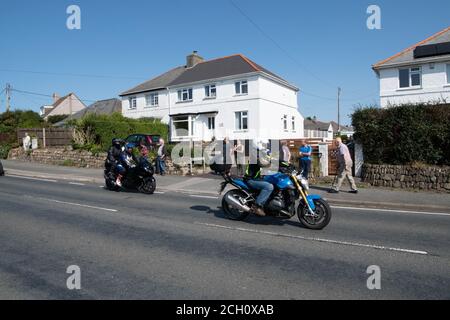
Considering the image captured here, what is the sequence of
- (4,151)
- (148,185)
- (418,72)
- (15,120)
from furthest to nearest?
1. (15,120)
2. (4,151)
3. (418,72)
4. (148,185)

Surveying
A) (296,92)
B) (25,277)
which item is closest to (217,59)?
(296,92)

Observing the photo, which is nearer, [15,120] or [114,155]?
[114,155]

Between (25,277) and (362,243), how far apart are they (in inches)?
209

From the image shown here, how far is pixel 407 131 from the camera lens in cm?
1355

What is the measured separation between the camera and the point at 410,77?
28281 millimetres

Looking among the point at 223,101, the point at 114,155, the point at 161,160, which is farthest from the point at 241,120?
the point at 114,155

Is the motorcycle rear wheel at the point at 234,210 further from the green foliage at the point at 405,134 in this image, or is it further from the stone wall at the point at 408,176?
the green foliage at the point at 405,134

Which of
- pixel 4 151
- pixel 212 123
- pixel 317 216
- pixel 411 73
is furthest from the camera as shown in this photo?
pixel 212 123

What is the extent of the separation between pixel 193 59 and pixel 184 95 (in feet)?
19.5

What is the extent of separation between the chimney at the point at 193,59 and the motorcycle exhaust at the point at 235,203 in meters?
35.0

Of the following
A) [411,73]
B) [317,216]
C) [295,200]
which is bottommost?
[317,216]

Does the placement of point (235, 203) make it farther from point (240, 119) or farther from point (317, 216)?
point (240, 119)

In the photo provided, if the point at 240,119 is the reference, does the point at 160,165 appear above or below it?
below

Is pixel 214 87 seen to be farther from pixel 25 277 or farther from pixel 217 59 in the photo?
pixel 25 277
